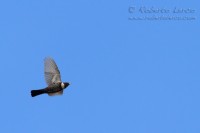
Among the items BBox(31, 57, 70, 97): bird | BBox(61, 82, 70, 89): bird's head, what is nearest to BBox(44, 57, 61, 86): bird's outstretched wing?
BBox(31, 57, 70, 97): bird

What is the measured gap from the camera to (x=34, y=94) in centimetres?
→ 4938

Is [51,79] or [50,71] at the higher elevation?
[50,71]

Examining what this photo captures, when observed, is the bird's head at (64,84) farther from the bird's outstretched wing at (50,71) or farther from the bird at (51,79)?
the bird's outstretched wing at (50,71)

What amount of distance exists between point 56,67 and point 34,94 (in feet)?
6.75

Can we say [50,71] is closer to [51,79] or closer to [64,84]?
[51,79]

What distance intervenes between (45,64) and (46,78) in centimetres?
83

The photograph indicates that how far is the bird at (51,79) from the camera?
1946 inches

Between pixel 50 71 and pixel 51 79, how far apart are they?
48 centimetres

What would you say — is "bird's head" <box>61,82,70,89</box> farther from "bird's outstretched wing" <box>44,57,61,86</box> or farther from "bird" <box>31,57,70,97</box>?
"bird's outstretched wing" <box>44,57,61,86</box>

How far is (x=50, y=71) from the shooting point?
49594mm

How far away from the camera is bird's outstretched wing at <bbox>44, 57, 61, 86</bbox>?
162ft

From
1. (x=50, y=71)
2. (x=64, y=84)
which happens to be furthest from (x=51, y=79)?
(x=64, y=84)

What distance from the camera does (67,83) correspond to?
166 ft

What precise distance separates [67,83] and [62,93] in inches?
28.1
